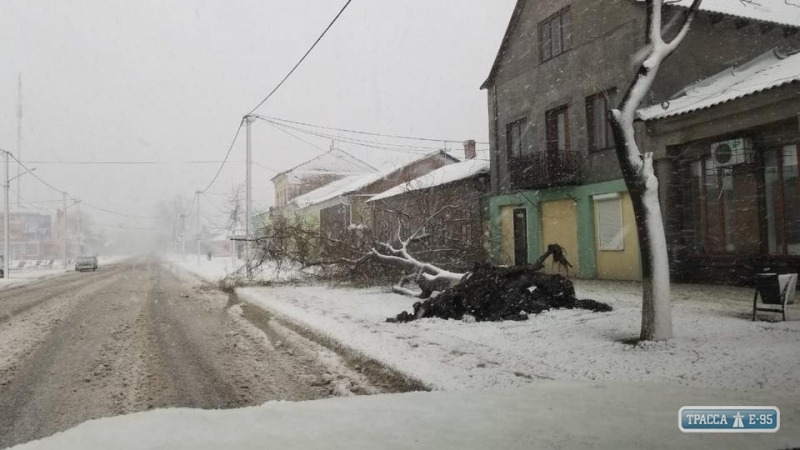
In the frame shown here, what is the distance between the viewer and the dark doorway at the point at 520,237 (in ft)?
65.3

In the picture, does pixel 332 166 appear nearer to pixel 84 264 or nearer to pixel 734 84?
pixel 84 264

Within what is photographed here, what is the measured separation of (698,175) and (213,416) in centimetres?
1360

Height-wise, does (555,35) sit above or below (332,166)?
below

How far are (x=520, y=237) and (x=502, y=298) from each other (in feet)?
37.7

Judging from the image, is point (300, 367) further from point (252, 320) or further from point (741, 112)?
point (741, 112)

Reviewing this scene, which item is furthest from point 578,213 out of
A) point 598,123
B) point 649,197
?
point 649,197

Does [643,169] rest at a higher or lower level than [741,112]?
lower

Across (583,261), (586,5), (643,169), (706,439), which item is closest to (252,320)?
(643,169)

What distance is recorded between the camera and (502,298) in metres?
9.06

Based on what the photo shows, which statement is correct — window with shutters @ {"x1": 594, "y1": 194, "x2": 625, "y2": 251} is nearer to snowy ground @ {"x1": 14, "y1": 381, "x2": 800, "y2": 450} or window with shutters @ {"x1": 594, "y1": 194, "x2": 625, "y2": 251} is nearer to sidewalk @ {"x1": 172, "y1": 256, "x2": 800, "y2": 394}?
sidewalk @ {"x1": 172, "y1": 256, "x2": 800, "y2": 394}

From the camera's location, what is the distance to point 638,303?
995 cm

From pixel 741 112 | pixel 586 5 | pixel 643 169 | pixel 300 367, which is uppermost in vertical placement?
pixel 586 5

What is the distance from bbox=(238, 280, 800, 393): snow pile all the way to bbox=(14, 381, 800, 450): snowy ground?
1.97 feet

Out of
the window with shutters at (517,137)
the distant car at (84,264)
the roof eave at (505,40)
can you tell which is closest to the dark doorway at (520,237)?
the window with shutters at (517,137)
